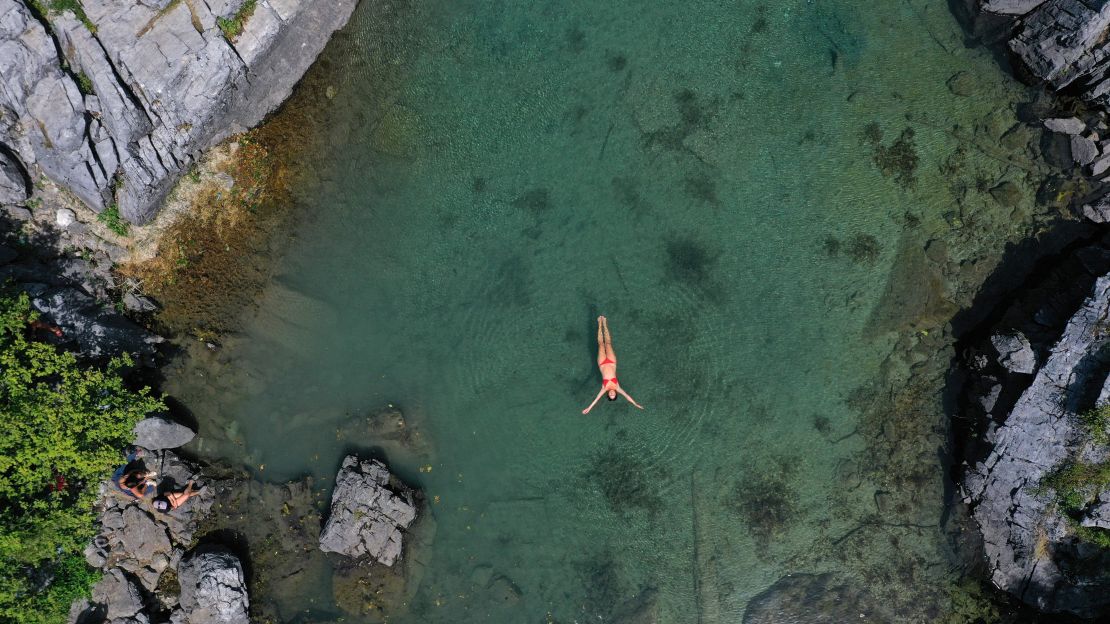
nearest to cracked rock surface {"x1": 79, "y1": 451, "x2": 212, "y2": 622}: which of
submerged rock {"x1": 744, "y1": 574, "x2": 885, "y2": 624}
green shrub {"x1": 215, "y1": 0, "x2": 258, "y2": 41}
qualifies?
green shrub {"x1": 215, "y1": 0, "x2": 258, "y2": 41}

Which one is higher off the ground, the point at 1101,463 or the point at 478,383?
the point at 478,383

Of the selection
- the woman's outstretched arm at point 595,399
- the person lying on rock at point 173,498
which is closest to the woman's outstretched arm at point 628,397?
the woman's outstretched arm at point 595,399

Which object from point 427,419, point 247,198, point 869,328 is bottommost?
point 427,419

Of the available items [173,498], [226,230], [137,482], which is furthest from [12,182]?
A: [173,498]

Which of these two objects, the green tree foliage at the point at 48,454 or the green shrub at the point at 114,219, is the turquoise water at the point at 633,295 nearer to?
the green tree foliage at the point at 48,454

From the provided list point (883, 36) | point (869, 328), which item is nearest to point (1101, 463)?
point (869, 328)

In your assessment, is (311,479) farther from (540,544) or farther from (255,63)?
(255,63)

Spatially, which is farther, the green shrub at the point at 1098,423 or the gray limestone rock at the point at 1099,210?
the gray limestone rock at the point at 1099,210
